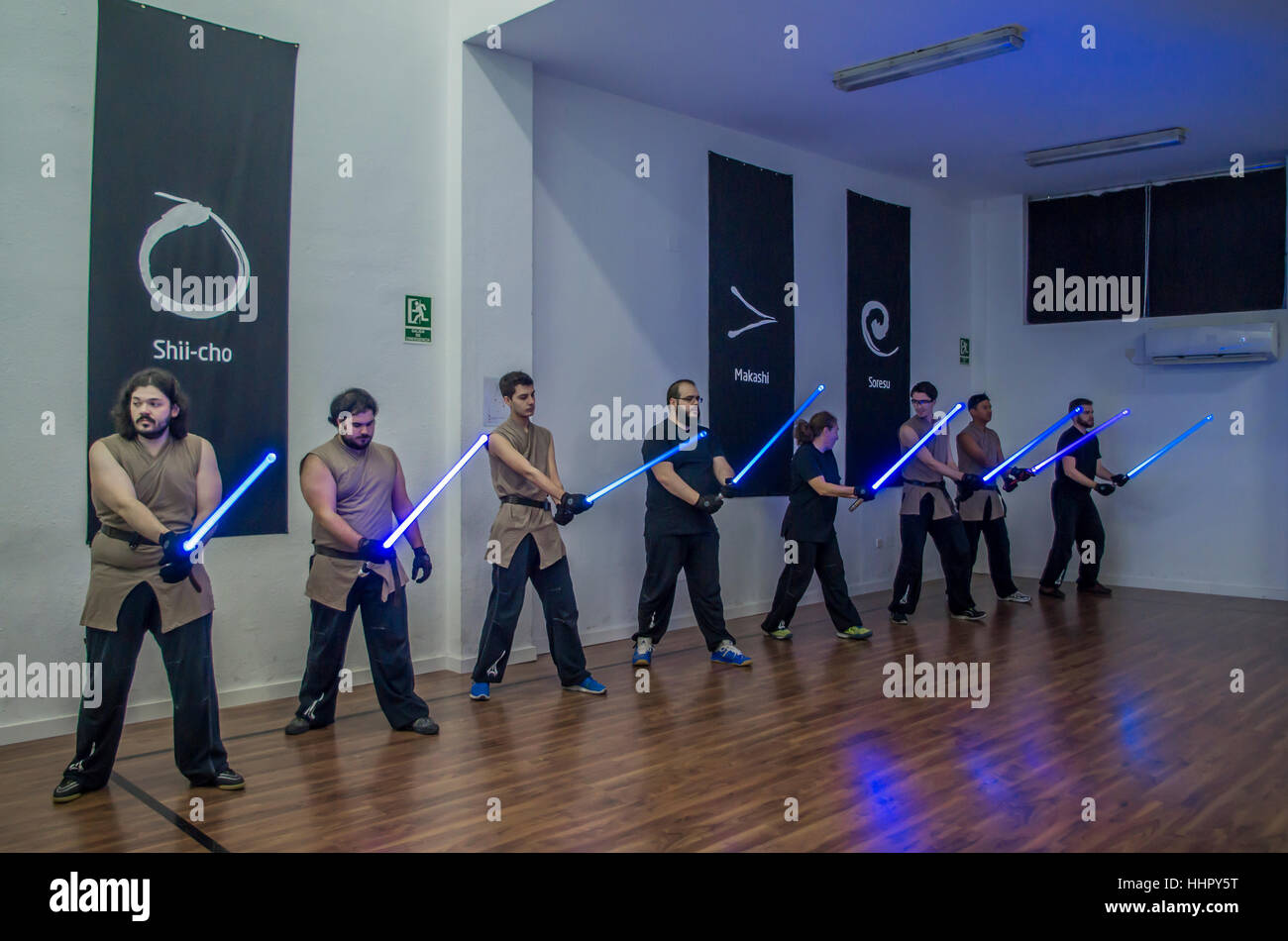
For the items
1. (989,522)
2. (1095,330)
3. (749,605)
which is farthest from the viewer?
(1095,330)

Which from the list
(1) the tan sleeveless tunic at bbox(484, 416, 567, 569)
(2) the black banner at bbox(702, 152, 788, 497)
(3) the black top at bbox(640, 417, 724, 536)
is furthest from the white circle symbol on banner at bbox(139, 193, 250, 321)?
(2) the black banner at bbox(702, 152, 788, 497)

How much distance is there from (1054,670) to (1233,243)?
5208 millimetres

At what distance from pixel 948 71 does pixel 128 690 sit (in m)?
5.91

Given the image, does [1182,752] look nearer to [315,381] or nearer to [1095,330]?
[315,381]

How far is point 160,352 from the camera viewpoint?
4.68 metres

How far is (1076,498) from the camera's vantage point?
867 centimetres

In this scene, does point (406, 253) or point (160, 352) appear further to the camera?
point (406, 253)

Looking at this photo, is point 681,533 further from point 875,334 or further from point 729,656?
point 875,334

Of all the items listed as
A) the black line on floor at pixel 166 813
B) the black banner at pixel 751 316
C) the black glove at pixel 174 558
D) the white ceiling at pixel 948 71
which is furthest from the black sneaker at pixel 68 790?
the black banner at pixel 751 316

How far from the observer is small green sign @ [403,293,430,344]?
5672 millimetres

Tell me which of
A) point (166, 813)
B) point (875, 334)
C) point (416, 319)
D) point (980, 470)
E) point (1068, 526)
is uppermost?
point (875, 334)

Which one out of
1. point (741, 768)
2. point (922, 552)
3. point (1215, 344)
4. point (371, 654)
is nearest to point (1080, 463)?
point (1215, 344)

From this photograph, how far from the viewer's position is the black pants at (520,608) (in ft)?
16.8
